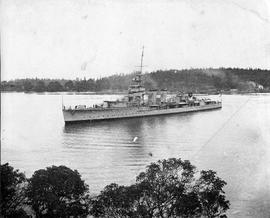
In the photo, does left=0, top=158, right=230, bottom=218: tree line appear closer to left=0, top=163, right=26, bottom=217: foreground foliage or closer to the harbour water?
left=0, top=163, right=26, bottom=217: foreground foliage

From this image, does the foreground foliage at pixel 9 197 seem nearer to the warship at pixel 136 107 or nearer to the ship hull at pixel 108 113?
the warship at pixel 136 107

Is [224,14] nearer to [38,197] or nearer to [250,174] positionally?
[250,174]

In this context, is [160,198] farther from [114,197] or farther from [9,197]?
[9,197]

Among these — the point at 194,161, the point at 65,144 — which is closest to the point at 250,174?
the point at 194,161

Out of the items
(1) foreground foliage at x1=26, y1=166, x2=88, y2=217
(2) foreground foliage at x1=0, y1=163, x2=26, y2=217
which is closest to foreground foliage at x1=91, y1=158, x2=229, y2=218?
(1) foreground foliage at x1=26, y1=166, x2=88, y2=217

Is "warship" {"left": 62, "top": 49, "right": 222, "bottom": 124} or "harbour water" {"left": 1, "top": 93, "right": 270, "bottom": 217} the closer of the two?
"harbour water" {"left": 1, "top": 93, "right": 270, "bottom": 217}

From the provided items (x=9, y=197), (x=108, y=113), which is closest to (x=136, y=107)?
(x=108, y=113)
